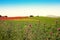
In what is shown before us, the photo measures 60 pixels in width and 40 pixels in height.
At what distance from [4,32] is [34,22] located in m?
1.15

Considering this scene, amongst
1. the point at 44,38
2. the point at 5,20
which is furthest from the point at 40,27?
the point at 5,20

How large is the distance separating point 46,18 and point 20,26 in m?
1.37

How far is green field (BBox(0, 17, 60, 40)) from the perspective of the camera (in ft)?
21.7

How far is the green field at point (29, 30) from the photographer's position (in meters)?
6.63

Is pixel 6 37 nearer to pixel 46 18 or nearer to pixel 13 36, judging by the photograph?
pixel 13 36

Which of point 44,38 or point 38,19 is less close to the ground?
point 38,19

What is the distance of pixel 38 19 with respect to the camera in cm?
796

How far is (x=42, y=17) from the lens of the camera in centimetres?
788

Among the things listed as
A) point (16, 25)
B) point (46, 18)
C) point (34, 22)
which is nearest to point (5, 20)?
point (16, 25)

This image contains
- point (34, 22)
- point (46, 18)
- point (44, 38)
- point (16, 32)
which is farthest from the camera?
point (46, 18)

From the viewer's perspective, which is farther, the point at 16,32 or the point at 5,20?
the point at 5,20

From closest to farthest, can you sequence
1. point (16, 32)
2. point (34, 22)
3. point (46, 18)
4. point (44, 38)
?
point (44, 38) → point (16, 32) → point (34, 22) → point (46, 18)

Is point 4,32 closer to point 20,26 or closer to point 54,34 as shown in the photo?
point 20,26

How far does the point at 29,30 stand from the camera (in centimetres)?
667
